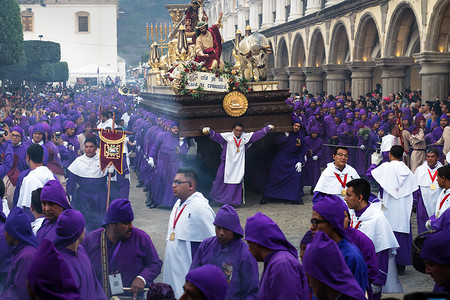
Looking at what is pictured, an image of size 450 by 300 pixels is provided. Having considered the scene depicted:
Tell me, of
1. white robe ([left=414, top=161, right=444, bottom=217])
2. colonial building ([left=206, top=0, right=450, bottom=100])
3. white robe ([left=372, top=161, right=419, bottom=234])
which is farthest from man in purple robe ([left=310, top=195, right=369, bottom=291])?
colonial building ([left=206, top=0, right=450, bottom=100])

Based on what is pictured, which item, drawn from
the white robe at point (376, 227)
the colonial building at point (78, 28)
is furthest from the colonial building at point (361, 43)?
the colonial building at point (78, 28)

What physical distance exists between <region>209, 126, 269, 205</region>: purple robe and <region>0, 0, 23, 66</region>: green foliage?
19.5m

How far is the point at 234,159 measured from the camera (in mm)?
13164

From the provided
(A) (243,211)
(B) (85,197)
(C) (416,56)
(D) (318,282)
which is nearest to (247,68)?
(A) (243,211)

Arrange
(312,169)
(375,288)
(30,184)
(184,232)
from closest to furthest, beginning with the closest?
(375,288)
(184,232)
(30,184)
(312,169)

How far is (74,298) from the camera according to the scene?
3.91m

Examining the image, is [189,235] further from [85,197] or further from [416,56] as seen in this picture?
[416,56]

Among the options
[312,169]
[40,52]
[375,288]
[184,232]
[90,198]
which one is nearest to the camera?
[375,288]

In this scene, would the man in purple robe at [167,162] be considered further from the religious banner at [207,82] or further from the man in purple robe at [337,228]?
the man in purple robe at [337,228]

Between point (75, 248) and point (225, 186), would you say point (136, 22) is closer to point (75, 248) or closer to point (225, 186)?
point (225, 186)

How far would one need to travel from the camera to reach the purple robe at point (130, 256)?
229 inches

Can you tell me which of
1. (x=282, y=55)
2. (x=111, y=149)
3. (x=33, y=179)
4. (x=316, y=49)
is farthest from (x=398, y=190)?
(x=282, y=55)

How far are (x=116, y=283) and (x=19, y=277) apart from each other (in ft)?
3.52

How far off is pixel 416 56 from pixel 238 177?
32.2 ft
